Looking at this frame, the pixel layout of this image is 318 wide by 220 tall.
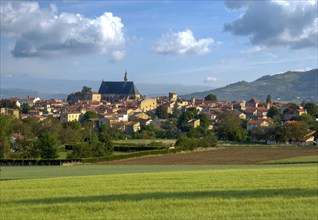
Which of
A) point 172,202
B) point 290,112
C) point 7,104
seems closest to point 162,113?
point 290,112

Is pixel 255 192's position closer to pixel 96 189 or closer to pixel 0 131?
pixel 96 189

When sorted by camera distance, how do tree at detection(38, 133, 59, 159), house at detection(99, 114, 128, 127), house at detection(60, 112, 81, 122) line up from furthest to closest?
1. house at detection(60, 112, 81, 122)
2. house at detection(99, 114, 128, 127)
3. tree at detection(38, 133, 59, 159)

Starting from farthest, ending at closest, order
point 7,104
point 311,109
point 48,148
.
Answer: point 7,104, point 311,109, point 48,148

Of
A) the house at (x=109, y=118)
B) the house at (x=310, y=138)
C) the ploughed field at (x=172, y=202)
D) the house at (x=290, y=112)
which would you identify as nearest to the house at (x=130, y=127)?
the house at (x=109, y=118)

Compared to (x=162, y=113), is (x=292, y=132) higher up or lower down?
lower down

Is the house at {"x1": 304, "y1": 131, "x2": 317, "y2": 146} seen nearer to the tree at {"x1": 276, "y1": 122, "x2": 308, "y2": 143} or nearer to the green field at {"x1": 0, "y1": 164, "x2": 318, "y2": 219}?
the tree at {"x1": 276, "y1": 122, "x2": 308, "y2": 143}

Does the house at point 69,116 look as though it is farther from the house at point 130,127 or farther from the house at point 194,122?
the house at point 194,122

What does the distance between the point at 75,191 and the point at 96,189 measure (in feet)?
3.01

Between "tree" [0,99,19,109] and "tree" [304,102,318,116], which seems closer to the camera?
"tree" [304,102,318,116]

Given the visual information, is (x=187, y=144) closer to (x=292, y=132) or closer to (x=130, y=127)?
(x=292, y=132)

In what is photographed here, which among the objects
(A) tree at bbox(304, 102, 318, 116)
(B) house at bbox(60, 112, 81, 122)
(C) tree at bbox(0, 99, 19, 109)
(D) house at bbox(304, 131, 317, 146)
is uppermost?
(C) tree at bbox(0, 99, 19, 109)

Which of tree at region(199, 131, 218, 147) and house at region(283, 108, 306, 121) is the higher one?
house at region(283, 108, 306, 121)

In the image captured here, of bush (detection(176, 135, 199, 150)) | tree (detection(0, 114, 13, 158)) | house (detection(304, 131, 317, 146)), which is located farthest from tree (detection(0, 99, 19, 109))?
bush (detection(176, 135, 199, 150))

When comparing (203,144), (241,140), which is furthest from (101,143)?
(241,140)
